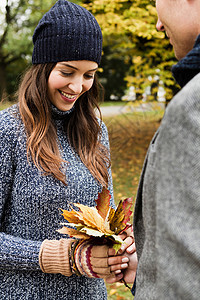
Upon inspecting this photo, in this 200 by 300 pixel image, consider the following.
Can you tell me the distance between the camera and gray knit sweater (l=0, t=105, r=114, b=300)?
1.68 meters

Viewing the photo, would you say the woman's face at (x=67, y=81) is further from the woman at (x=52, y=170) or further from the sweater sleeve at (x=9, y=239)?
the sweater sleeve at (x=9, y=239)

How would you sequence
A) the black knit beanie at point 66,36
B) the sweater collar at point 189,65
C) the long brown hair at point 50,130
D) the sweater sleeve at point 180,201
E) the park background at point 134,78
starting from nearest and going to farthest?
the sweater sleeve at point 180,201, the sweater collar at point 189,65, the long brown hair at point 50,130, the black knit beanie at point 66,36, the park background at point 134,78

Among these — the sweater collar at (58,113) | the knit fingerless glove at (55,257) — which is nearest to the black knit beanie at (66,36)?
the sweater collar at (58,113)

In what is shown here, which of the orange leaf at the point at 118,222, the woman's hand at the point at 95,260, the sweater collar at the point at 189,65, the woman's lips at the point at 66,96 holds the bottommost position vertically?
the woman's hand at the point at 95,260

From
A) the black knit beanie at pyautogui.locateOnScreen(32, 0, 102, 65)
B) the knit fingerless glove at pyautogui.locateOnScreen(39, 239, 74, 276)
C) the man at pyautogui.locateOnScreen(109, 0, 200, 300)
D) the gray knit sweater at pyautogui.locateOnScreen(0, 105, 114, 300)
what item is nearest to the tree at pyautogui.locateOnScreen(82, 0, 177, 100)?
the black knit beanie at pyautogui.locateOnScreen(32, 0, 102, 65)

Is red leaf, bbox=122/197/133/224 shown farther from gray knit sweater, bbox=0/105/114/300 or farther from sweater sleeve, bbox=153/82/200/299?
sweater sleeve, bbox=153/82/200/299

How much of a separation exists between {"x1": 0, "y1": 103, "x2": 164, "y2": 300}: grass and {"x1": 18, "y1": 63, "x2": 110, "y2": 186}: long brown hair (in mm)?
2585

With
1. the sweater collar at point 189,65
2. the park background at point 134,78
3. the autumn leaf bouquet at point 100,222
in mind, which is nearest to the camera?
the sweater collar at point 189,65

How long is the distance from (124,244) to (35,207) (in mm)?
454

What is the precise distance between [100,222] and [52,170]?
373 mm

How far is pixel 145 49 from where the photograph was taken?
8.09 metres

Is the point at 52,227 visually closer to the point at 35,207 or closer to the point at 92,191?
the point at 35,207

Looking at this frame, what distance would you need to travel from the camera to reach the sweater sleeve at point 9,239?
164cm

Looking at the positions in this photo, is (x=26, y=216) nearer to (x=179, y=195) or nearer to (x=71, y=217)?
(x=71, y=217)
